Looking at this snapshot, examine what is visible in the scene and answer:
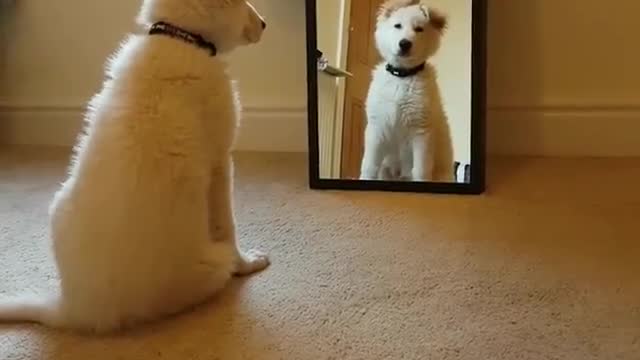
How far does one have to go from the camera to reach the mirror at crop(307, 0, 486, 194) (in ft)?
7.42

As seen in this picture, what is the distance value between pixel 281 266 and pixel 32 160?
4.03 feet

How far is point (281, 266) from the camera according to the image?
1813mm

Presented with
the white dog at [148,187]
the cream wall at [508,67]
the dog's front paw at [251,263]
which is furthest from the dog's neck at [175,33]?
the cream wall at [508,67]

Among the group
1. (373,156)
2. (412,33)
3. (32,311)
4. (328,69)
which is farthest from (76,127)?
(32,311)

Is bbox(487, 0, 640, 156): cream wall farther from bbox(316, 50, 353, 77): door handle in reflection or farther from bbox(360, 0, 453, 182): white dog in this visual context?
bbox(316, 50, 353, 77): door handle in reflection

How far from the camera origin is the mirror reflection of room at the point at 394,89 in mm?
2270

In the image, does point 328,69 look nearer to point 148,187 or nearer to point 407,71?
point 407,71

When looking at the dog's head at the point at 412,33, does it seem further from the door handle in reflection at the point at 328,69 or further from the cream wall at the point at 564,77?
the cream wall at the point at 564,77

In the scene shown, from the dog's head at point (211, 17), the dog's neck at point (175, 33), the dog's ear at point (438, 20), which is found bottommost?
the dog's neck at point (175, 33)

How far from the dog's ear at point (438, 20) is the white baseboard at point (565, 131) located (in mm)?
414

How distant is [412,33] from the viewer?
227 centimetres

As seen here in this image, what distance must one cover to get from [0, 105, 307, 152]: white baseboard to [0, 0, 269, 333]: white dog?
105cm

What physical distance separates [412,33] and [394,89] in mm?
150

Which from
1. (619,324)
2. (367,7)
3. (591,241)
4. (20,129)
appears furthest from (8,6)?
(619,324)
